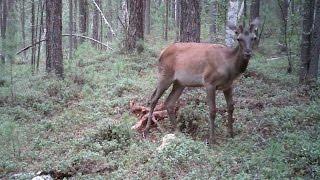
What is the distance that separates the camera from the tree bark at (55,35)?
1481cm

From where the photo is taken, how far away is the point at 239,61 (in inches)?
316

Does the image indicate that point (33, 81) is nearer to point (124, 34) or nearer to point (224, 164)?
point (124, 34)

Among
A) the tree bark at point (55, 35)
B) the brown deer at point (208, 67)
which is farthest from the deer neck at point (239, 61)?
the tree bark at point (55, 35)

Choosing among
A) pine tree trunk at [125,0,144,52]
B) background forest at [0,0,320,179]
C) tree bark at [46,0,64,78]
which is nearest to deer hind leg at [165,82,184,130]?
background forest at [0,0,320,179]

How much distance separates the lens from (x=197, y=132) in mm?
8781

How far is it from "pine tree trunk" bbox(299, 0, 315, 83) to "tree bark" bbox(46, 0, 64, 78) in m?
7.53

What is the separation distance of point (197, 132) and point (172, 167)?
2.01 metres

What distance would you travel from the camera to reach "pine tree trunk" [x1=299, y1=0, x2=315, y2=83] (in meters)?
12.0

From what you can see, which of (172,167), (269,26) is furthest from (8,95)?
(269,26)

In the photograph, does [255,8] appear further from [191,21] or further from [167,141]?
[167,141]

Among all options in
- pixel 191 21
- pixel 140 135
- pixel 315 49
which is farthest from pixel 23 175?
pixel 315 49

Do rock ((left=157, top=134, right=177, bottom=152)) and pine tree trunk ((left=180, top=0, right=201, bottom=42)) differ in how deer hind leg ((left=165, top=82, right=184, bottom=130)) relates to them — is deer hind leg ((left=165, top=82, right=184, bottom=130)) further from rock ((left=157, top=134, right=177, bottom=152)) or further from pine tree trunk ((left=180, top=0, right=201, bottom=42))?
pine tree trunk ((left=180, top=0, right=201, bottom=42))

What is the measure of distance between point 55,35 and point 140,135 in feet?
23.9

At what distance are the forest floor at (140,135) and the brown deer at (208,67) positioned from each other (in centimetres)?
57
